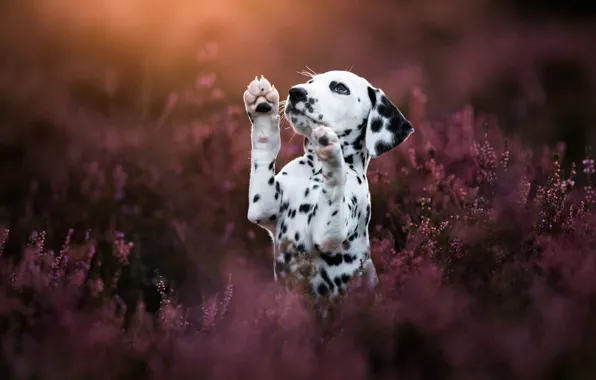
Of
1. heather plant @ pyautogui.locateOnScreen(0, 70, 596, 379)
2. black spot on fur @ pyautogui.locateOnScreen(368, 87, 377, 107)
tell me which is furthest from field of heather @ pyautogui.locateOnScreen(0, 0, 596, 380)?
black spot on fur @ pyautogui.locateOnScreen(368, 87, 377, 107)

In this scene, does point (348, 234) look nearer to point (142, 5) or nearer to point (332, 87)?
point (332, 87)

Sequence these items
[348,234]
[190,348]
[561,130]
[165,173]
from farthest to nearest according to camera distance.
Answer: [561,130] → [165,173] → [348,234] → [190,348]

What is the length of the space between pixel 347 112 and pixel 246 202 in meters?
2.07

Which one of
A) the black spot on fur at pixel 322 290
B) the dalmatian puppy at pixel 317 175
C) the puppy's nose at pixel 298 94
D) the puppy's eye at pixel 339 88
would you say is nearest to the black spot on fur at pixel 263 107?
the dalmatian puppy at pixel 317 175

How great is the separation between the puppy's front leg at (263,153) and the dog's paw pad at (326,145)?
0.47 metres

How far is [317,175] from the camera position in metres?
3.94

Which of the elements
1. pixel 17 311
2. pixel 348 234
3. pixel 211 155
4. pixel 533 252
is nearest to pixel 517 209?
pixel 533 252

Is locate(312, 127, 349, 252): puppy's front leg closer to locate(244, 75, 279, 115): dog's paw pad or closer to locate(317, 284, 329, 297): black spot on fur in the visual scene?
locate(317, 284, 329, 297): black spot on fur

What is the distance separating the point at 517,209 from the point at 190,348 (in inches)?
79.7

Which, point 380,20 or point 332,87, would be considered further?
point 380,20

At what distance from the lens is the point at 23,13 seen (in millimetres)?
10156

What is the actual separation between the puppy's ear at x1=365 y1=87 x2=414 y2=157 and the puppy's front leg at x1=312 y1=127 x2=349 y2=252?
412mm

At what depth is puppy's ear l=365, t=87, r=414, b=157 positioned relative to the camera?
3945mm

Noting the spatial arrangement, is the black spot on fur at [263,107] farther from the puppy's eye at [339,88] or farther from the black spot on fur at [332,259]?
the black spot on fur at [332,259]
